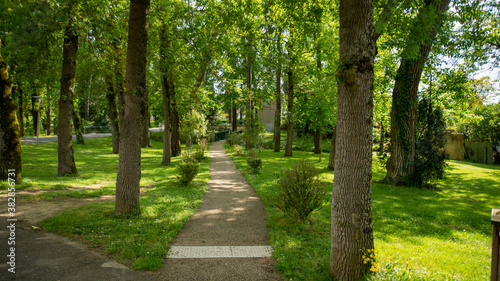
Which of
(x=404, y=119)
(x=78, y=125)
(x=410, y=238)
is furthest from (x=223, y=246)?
(x=78, y=125)

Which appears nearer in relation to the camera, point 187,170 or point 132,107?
point 132,107

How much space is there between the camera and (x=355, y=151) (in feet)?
12.2

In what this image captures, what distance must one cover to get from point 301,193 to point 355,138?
289cm

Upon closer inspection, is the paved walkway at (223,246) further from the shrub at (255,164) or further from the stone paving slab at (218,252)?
the shrub at (255,164)

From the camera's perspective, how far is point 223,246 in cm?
520

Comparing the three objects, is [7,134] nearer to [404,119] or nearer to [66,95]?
[66,95]

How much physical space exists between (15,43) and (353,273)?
10005 millimetres

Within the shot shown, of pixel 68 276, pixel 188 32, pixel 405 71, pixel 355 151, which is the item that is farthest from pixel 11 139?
pixel 405 71

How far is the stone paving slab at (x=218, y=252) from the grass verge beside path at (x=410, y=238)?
0.94ft

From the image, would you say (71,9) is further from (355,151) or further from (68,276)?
(355,151)

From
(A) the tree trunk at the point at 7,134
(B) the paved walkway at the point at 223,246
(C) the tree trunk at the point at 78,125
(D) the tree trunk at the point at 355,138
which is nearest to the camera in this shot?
(D) the tree trunk at the point at 355,138

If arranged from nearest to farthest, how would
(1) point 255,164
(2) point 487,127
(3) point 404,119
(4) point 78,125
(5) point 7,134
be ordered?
(5) point 7,134
(3) point 404,119
(1) point 255,164
(4) point 78,125
(2) point 487,127

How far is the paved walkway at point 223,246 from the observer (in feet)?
13.5

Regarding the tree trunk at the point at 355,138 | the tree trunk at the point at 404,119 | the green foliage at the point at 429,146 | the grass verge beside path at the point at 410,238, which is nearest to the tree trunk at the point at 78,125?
the grass verge beside path at the point at 410,238
